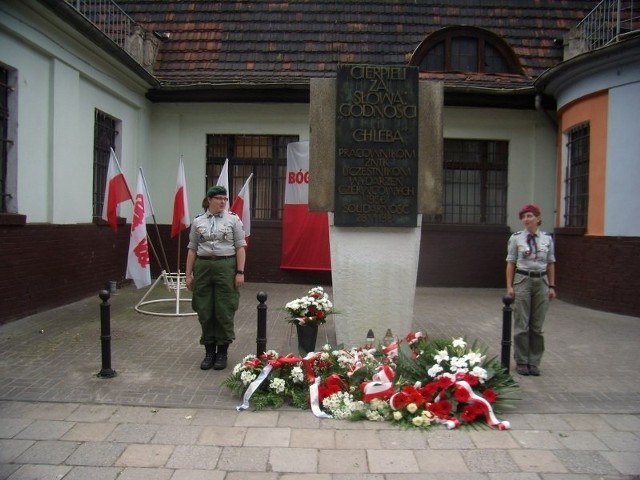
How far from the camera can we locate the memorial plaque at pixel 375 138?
21.4 ft

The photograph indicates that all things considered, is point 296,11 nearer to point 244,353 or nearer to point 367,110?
point 367,110

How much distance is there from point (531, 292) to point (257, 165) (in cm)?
826

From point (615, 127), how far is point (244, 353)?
7.52m

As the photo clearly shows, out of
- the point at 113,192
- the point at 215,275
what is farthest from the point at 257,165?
the point at 215,275

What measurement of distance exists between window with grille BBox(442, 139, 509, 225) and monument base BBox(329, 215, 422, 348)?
6.67 metres

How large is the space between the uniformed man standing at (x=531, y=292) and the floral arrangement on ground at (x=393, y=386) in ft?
2.77

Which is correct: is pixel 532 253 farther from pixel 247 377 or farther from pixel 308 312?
pixel 247 377

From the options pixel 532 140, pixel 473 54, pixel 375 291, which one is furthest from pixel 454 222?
pixel 375 291

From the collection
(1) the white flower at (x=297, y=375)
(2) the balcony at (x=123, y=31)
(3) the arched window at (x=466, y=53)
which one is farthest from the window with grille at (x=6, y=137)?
(3) the arched window at (x=466, y=53)

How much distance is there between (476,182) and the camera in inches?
508

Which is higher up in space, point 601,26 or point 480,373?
point 601,26

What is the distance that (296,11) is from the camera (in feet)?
44.5

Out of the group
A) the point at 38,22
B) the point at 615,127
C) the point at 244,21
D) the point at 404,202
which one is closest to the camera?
the point at 404,202

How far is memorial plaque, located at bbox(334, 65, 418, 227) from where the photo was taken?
651cm
